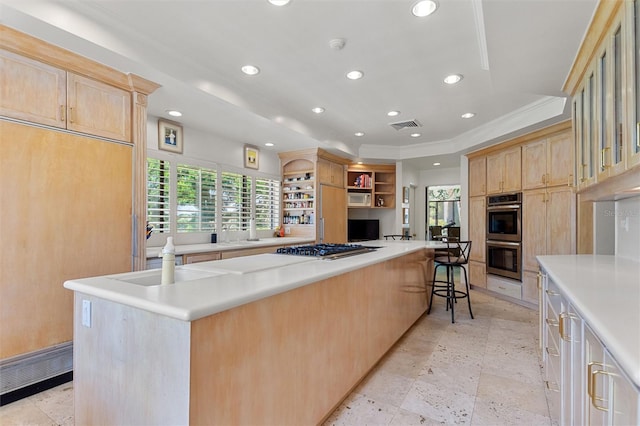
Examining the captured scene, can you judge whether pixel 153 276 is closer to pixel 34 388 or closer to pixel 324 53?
pixel 34 388

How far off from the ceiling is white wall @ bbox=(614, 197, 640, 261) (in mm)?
1146

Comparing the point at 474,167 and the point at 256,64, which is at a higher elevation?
the point at 256,64

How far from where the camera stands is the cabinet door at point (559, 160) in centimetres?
390

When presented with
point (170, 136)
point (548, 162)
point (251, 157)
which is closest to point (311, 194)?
point (251, 157)

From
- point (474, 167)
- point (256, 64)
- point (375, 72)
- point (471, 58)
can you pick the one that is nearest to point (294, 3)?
point (256, 64)

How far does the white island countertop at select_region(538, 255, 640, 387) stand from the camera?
775mm

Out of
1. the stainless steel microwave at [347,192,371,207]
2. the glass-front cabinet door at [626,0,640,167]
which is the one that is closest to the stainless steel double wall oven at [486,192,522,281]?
the stainless steel microwave at [347,192,371,207]

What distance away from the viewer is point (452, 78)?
308cm

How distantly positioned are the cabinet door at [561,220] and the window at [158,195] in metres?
4.94

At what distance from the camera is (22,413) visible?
75.9 inches

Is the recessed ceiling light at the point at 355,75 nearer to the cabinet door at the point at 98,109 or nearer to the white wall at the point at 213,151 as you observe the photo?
the cabinet door at the point at 98,109

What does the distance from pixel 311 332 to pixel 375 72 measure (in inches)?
96.6

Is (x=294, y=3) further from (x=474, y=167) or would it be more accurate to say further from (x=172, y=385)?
(x=474, y=167)

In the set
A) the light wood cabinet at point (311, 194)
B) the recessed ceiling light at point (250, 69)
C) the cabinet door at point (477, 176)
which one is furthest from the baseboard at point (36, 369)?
the cabinet door at point (477, 176)
